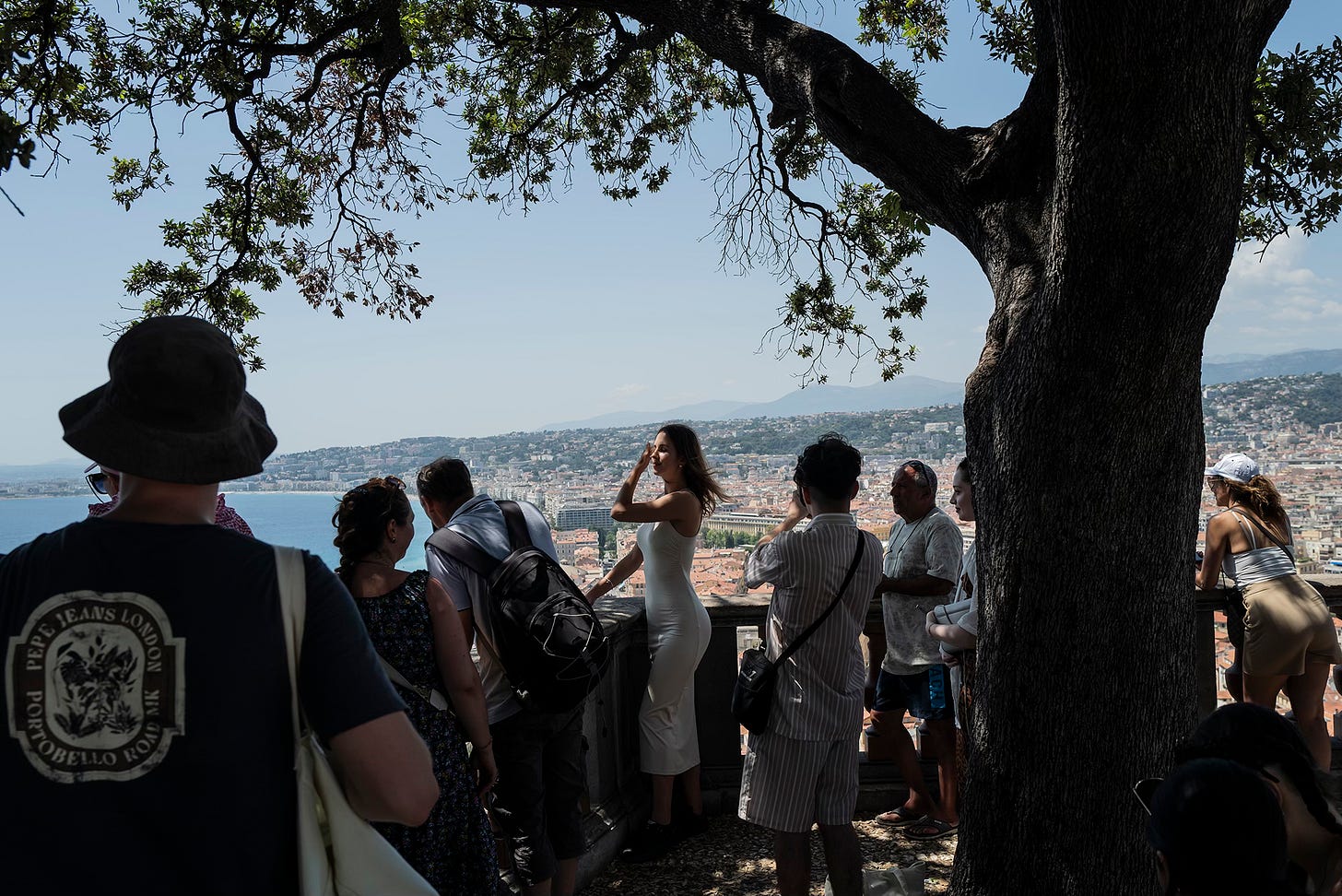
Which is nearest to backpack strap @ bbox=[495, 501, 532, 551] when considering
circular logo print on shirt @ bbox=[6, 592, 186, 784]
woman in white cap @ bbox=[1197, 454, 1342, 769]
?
circular logo print on shirt @ bbox=[6, 592, 186, 784]

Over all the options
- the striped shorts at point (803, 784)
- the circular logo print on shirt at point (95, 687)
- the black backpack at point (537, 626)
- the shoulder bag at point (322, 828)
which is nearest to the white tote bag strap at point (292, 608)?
the shoulder bag at point (322, 828)

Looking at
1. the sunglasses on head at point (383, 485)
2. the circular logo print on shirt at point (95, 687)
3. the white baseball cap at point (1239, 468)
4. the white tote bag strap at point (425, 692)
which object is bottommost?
the white tote bag strap at point (425, 692)

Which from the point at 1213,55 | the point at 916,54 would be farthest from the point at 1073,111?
the point at 916,54

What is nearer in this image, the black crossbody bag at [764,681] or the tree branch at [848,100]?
the tree branch at [848,100]

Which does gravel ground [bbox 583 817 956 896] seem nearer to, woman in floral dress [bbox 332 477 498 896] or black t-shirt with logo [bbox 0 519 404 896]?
woman in floral dress [bbox 332 477 498 896]

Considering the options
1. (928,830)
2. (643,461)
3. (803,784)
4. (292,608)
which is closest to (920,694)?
(928,830)

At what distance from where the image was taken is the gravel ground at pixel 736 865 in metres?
4.39

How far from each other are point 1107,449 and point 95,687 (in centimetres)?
249

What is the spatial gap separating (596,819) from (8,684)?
3.57 m

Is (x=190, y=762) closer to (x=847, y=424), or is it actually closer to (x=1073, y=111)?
(x=1073, y=111)

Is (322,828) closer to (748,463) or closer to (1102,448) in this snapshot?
(1102,448)

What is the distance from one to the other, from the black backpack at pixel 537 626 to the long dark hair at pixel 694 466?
3.67 ft

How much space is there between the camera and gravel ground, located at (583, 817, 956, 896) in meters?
4.39

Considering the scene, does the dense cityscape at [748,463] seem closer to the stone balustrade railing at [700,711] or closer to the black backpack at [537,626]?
the stone balustrade railing at [700,711]
